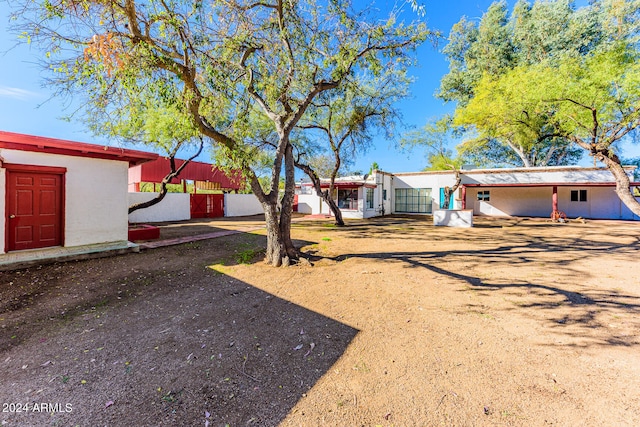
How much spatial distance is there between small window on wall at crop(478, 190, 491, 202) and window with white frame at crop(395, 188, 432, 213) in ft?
12.0

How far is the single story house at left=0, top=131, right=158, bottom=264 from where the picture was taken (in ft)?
18.6

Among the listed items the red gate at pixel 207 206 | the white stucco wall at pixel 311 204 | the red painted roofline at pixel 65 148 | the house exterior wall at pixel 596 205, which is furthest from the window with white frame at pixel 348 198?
the house exterior wall at pixel 596 205

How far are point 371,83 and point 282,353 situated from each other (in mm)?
11319

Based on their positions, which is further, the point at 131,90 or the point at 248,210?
the point at 248,210

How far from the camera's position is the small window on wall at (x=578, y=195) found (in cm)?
1756

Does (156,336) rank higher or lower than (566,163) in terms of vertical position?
lower

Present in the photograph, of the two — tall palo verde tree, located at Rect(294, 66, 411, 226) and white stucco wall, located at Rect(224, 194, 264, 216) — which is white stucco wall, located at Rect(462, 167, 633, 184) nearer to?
tall palo verde tree, located at Rect(294, 66, 411, 226)

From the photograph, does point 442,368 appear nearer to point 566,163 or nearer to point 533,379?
point 533,379

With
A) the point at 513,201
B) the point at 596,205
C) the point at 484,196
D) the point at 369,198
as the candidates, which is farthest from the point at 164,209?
the point at 596,205

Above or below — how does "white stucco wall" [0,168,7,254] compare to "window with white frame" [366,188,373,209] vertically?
below

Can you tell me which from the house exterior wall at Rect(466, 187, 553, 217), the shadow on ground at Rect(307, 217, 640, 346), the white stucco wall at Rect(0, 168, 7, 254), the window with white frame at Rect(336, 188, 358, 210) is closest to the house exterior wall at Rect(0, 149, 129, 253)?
the white stucco wall at Rect(0, 168, 7, 254)

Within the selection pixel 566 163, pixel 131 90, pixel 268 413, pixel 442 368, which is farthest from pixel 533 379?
pixel 566 163

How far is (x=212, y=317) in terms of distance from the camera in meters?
Answer: 3.64

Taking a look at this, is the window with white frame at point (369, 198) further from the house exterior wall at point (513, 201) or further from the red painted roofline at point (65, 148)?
the red painted roofline at point (65, 148)
